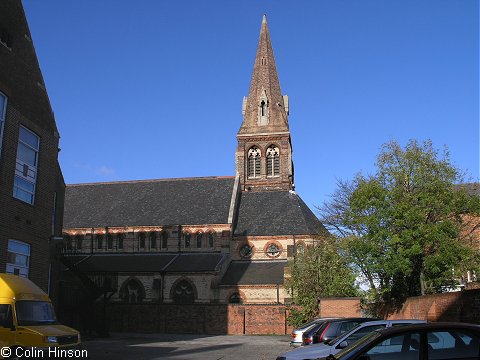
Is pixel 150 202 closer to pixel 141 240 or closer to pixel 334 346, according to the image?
pixel 141 240

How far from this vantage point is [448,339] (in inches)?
277

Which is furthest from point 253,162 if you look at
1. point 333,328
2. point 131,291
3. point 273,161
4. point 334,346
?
point 334,346

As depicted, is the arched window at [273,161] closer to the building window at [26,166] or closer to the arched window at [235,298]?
the arched window at [235,298]

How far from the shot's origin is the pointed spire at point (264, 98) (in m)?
59.8

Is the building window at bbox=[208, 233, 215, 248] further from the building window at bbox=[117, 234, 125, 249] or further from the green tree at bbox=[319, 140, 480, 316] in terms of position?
the green tree at bbox=[319, 140, 480, 316]

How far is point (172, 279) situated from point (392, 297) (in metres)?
22.5

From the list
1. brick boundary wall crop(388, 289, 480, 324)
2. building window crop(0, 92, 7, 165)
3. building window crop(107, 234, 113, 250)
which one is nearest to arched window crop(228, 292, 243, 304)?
building window crop(107, 234, 113, 250)

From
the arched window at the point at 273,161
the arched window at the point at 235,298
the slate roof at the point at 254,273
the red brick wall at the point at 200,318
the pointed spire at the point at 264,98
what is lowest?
the red brick wall at the point at 200,318

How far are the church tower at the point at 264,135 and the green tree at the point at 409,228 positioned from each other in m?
32.5

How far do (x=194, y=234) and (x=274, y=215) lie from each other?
7.80 m

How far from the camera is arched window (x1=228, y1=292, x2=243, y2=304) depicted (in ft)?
131

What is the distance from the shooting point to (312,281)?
3216cm

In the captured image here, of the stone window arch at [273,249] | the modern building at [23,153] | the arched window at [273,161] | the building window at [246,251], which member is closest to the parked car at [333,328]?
the modern building at [23,153]

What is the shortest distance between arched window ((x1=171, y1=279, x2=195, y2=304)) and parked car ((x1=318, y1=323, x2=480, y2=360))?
115ft
